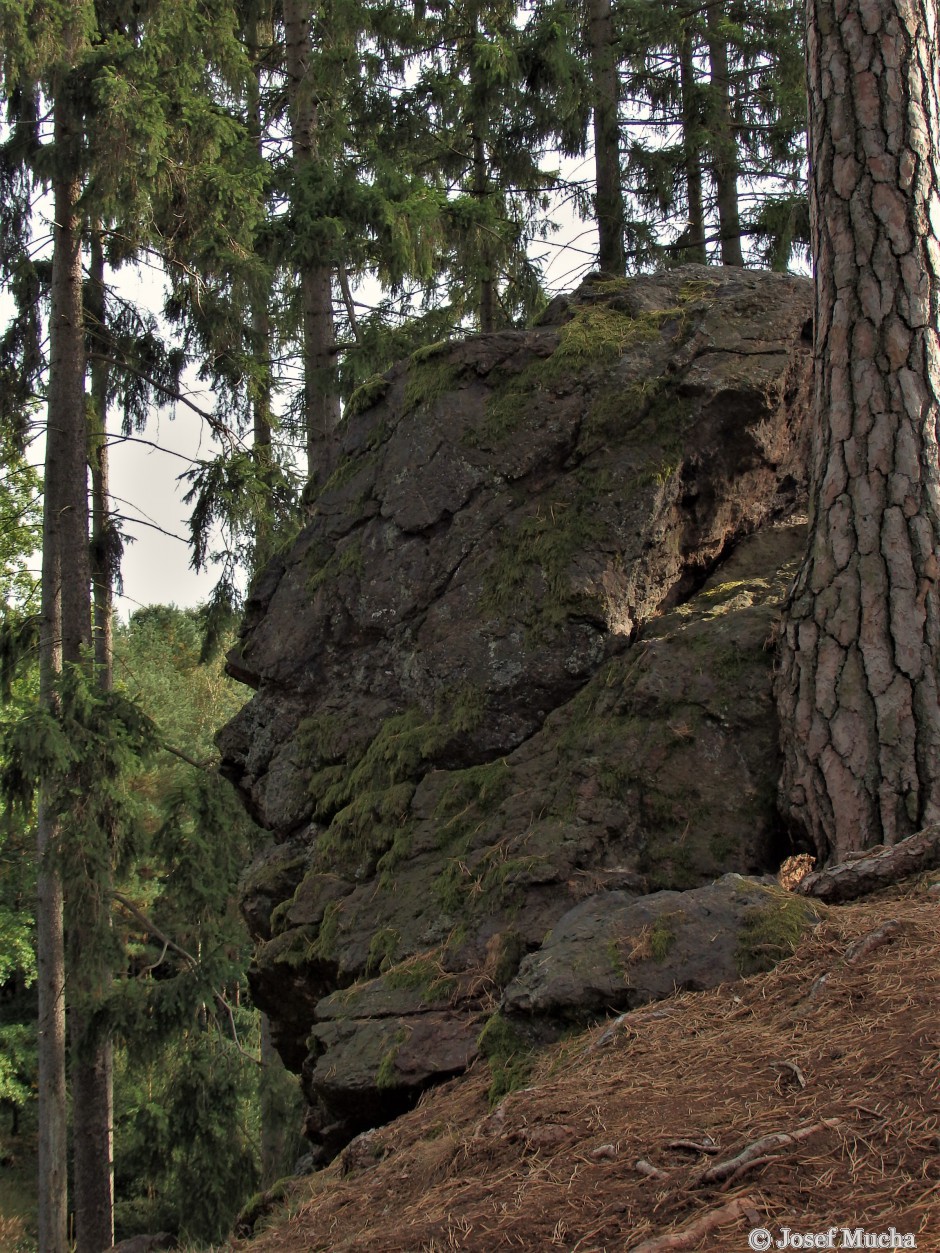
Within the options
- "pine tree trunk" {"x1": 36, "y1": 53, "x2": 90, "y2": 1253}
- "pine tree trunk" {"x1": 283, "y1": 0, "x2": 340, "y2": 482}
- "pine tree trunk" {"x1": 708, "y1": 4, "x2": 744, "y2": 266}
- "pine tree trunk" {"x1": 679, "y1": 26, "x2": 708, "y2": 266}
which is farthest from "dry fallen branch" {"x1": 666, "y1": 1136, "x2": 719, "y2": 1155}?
"pine tree trunk" {"x1": 679, "y1": 26, "x2": 708, "y2": 266}

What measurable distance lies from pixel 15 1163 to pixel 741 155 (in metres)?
24.4

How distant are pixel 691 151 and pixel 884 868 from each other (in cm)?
1184

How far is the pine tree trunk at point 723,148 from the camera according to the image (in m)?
13.5

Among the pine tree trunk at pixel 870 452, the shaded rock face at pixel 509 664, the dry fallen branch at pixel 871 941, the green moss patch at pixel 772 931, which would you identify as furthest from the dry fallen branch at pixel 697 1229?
the pine tree trunk at pixel 870 452

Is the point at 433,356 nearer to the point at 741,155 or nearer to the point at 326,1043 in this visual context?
the point at 326,1043

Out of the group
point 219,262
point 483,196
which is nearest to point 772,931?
point 219,262

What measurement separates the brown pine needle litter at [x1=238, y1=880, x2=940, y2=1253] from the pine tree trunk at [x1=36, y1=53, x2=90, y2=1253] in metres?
9.48

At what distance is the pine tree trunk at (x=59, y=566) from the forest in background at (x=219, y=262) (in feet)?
0.12

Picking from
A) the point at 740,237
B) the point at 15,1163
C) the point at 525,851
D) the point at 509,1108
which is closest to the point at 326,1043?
the point at 525,851

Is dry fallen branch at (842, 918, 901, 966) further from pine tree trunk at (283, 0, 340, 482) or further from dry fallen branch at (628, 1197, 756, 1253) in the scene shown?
pine tree trunk at (283, 0, 340, 482)

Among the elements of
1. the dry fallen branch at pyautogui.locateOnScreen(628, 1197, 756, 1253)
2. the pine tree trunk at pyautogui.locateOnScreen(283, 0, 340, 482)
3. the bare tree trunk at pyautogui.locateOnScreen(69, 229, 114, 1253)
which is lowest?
the bare tree trunk at pyautogui.locateOnScreen(69, 229, 114, 1253)

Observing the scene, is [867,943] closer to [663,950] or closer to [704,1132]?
[663,950]

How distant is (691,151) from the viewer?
45.2ft

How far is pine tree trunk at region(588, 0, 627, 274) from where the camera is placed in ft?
44.1
